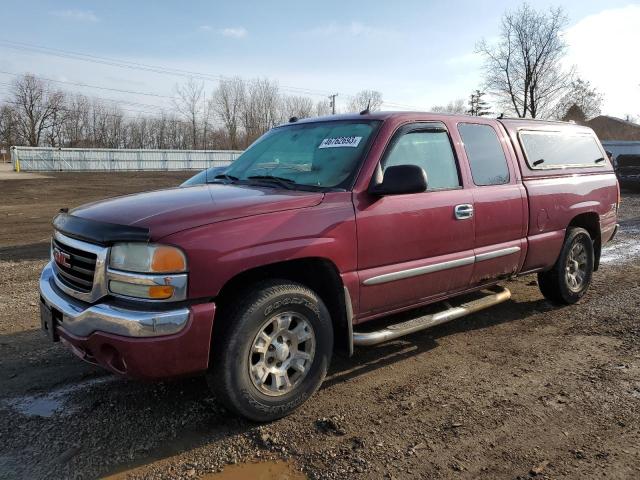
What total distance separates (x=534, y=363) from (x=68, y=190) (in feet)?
83.3

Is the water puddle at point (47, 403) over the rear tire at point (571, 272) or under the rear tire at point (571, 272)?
under

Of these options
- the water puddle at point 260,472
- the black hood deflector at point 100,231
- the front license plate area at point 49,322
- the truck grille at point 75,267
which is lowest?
the water puddle at point 260,472

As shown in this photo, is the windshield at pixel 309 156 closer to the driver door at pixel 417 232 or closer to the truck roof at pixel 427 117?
the truck roof at pixel 427 117

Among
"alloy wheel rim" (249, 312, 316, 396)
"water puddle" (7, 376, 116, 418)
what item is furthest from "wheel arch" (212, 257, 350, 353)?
"water puddle" (7, 376, 116, 418)

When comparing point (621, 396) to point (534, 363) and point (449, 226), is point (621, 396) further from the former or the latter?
point (449, 226)

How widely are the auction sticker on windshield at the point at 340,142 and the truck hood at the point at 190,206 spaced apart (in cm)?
64

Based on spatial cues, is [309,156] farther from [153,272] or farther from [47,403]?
[47,403]

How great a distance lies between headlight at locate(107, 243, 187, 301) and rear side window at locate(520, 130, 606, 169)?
369cm

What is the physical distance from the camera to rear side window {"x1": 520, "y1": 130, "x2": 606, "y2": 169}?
17.0 feet

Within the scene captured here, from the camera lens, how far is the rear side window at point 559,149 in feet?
17.0

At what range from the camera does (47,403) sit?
3.51 meters

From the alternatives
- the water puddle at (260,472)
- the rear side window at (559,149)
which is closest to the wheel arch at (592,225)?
the rear side window at (559,149)

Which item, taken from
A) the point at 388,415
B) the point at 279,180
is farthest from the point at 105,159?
the point at 388,415

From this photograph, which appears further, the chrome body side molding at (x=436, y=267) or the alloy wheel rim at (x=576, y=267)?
the alloy wheel rim at (x=576, y=267)
